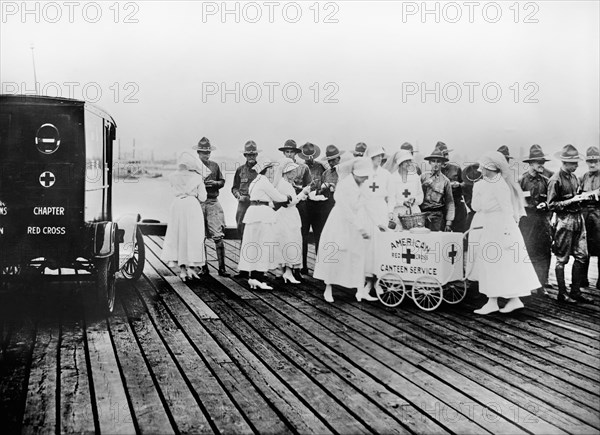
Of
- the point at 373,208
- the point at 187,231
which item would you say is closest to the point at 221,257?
the point at 187,231

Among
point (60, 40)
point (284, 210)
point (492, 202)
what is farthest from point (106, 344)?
point (492, 202)

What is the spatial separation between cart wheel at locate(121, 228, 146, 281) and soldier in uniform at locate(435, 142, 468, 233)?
2805 millimetres

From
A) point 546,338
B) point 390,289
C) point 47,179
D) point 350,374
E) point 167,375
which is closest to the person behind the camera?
point 167,375

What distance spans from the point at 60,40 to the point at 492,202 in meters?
3.30

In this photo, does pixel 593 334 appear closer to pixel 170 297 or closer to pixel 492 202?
pixel 492 202

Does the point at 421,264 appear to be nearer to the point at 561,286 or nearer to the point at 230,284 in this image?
the point at 561,286

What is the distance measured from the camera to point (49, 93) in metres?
3.64

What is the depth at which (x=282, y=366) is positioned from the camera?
350 centimetres

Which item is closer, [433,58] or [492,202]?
[433,58]

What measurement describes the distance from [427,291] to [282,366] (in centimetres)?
190

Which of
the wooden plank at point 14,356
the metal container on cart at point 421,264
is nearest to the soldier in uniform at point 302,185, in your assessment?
the metal container on cart at point 421,264

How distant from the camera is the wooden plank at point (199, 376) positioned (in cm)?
274

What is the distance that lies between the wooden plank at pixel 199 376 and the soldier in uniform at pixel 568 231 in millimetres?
3326

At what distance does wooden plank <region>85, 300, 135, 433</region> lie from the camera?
8.80 feet
